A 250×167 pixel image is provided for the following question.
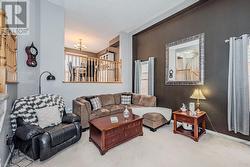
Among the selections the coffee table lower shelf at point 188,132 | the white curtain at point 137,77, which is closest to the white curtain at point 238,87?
the coffee table lower shelf at point 188,132

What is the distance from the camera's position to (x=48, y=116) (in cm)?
257

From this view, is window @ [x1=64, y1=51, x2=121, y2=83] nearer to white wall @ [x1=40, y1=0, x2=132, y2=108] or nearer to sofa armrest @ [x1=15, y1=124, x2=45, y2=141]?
white wall @ [x1=40, y1=0, x2=132, y2=108]

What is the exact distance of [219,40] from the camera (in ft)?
10.1

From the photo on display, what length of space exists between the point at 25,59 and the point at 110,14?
2660 millimetres

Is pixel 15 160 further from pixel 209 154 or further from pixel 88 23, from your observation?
pixel 88 23

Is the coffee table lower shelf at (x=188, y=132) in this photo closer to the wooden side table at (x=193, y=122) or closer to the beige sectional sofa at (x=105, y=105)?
the wooden side table at (x=193, y=122)

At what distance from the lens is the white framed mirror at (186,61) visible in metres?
3.46

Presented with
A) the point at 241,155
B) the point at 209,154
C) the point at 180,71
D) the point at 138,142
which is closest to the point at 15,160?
the point at 138,142

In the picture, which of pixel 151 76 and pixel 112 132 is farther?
pixel 151 76

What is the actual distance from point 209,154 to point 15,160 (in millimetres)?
3204

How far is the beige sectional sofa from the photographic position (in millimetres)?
3443

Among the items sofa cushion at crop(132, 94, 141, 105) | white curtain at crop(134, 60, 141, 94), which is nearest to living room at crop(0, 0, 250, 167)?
sofa cushion at crop(132, 94, 141, 105)

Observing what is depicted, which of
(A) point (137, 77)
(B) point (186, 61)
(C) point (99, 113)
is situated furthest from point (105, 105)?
(B) point (186, 61)

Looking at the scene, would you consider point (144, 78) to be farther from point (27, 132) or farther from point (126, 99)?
point (27, 132)
